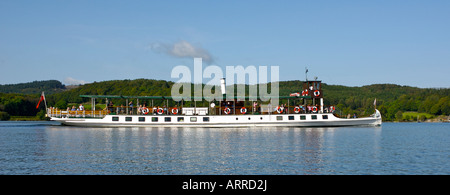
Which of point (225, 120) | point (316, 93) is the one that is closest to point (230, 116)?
point (225, 120)

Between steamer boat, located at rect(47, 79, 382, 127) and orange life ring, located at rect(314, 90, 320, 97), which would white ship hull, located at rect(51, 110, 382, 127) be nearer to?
steamer boat, located at rect(47, 79, 382, 127)

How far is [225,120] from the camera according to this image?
8194 centimetres

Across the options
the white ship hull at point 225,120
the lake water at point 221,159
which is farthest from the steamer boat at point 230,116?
the lake water at point 221,159

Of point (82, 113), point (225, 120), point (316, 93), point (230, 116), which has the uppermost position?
point (316, 93)

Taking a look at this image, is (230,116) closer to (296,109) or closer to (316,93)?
(296,109)

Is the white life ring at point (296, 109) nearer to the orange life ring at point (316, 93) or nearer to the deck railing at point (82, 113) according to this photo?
the orange life ring at point (316, 93)

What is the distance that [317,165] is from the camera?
33438mm

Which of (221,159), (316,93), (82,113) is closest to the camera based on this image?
(221,159)

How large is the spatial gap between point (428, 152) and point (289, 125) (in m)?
38.3

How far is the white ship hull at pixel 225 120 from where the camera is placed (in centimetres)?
8006

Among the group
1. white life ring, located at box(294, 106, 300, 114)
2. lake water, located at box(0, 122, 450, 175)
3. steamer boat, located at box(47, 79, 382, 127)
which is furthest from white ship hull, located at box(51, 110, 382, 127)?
lake water, located at box(0, 122, 450, 175)
